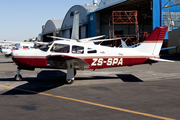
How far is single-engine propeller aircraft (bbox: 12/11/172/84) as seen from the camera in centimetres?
930

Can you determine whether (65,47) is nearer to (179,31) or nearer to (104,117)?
(104,117)

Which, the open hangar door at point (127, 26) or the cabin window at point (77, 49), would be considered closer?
the cabin window at point (77, 49)

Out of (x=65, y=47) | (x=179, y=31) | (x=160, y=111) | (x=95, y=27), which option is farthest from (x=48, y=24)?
(x=160, y=111)

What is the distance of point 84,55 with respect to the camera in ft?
31.3

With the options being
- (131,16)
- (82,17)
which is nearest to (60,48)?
(131,16)

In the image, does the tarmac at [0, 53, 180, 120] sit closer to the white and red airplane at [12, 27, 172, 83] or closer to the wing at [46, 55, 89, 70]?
the wing at [46, 55, 89, 70]

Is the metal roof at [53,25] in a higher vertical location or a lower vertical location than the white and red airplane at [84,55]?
higher

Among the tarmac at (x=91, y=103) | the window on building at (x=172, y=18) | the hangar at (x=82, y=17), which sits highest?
the hangar at (x=82, y=17)

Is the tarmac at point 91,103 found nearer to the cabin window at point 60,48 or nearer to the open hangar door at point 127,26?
the cabin window at point 60,48

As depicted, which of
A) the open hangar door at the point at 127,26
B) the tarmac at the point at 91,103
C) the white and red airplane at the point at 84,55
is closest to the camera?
the tarmac at the point at 91,103

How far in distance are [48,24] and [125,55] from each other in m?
70.3

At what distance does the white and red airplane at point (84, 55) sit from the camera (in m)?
9.29

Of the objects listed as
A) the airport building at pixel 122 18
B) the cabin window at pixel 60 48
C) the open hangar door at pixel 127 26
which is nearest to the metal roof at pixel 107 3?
the airport building at pixel 122 18

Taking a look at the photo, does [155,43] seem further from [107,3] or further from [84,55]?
[107,3]
